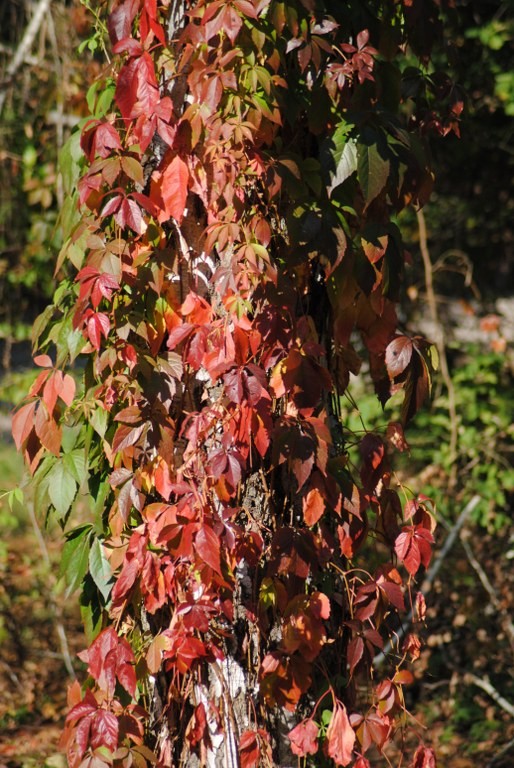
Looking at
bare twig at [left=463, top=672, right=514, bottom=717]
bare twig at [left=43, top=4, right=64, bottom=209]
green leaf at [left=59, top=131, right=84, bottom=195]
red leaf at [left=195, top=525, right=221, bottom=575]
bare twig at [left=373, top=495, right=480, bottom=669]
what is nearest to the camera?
red leaf at [left=195, top=525, right=221, bottom=575]

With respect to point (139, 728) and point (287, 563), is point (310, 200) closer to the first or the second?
point (287, 563)

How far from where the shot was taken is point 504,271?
6484 millimetres

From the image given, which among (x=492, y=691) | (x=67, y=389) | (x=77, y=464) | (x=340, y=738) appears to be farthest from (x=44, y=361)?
(x=492, y=691)

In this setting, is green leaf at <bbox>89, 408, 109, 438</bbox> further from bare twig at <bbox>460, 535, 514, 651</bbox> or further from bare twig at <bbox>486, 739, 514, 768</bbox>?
bare twig at <bbox>460, 535, 514, 651</bbox>

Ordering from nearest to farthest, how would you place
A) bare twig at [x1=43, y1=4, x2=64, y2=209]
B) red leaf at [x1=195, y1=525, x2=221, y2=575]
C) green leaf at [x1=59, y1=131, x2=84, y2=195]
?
red leaf at [x1=195, y1=525, x2=221, y2=575], green leaf at [x1=59, y1=131, x2=84, y2=195], bare twig at [x1=43, y1=4, x2=64, y2=209]

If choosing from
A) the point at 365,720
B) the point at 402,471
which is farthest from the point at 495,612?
the point at 365,720

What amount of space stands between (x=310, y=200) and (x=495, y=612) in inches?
121

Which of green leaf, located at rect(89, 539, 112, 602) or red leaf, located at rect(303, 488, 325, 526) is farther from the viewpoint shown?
green leaf, located at rect(89, 539, 112, 602)

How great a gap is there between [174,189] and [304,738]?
1279 millimetres

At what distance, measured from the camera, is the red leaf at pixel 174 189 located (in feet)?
5.98

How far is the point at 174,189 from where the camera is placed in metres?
1.82

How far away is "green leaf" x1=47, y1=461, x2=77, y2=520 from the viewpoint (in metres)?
1.88

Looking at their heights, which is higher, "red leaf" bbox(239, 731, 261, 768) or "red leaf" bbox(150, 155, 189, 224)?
"red leaf" bbox(150, 155, 189, 224)

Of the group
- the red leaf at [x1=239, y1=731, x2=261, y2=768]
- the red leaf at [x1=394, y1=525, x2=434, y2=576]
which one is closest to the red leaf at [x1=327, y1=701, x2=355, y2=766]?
the red leaf at [x1=239, y1=731, x2=261, y2=768]
